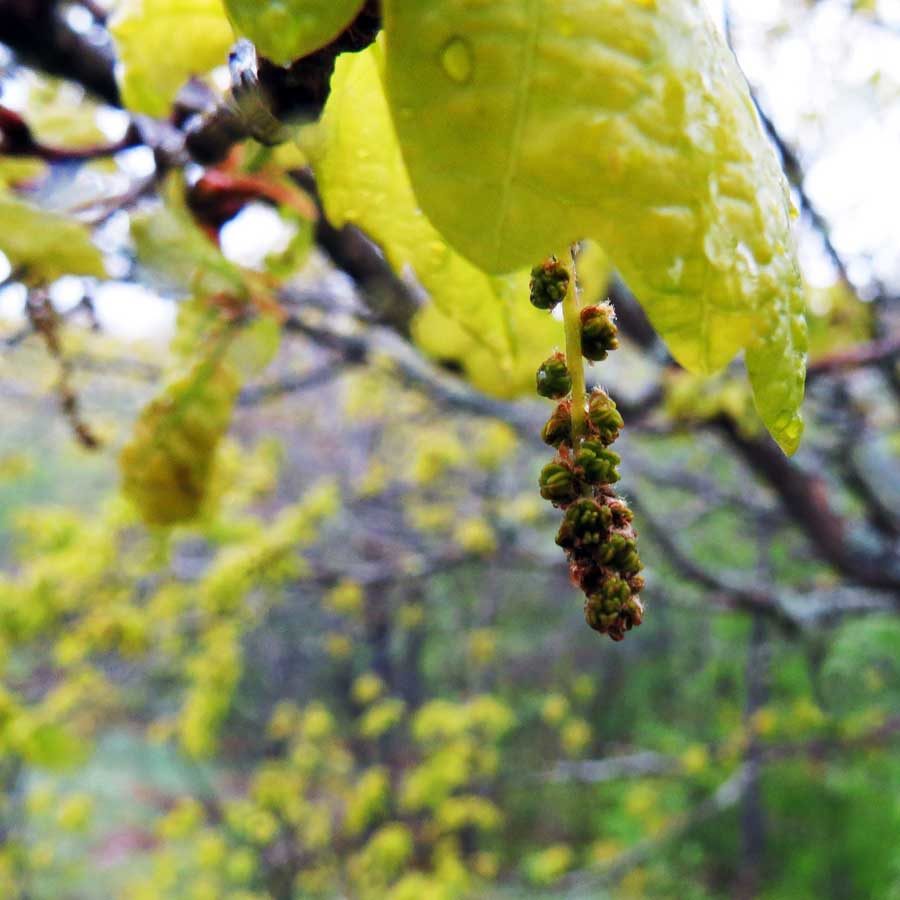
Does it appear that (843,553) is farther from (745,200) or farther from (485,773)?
(485,773)

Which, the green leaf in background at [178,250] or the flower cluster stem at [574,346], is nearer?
the flower cluster stem at [574,346]

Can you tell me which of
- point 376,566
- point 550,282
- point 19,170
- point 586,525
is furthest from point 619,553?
point 376,566

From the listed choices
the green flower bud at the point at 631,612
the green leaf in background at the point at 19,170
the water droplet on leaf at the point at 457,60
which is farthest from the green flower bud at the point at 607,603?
the green leaf in background at the point at 19,170

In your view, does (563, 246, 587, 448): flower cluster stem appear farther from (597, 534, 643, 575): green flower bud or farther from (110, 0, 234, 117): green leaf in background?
(110, 0, 234, 117): green leaf in background

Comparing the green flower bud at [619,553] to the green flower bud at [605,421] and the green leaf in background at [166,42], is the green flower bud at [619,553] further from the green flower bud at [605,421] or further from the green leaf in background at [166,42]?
the green leaf in background at [166,42]

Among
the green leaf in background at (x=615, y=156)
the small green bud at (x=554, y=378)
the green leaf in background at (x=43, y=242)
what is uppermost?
the green leaf in background at (x=615, y=156)

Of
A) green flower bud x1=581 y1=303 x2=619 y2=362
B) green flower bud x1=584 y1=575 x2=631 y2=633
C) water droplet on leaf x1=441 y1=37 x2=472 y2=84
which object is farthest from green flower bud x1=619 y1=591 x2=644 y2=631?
water droplet on leaf x1=441 y1=37 x2=472 y2=84

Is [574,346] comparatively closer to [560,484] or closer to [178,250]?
[560,484]
